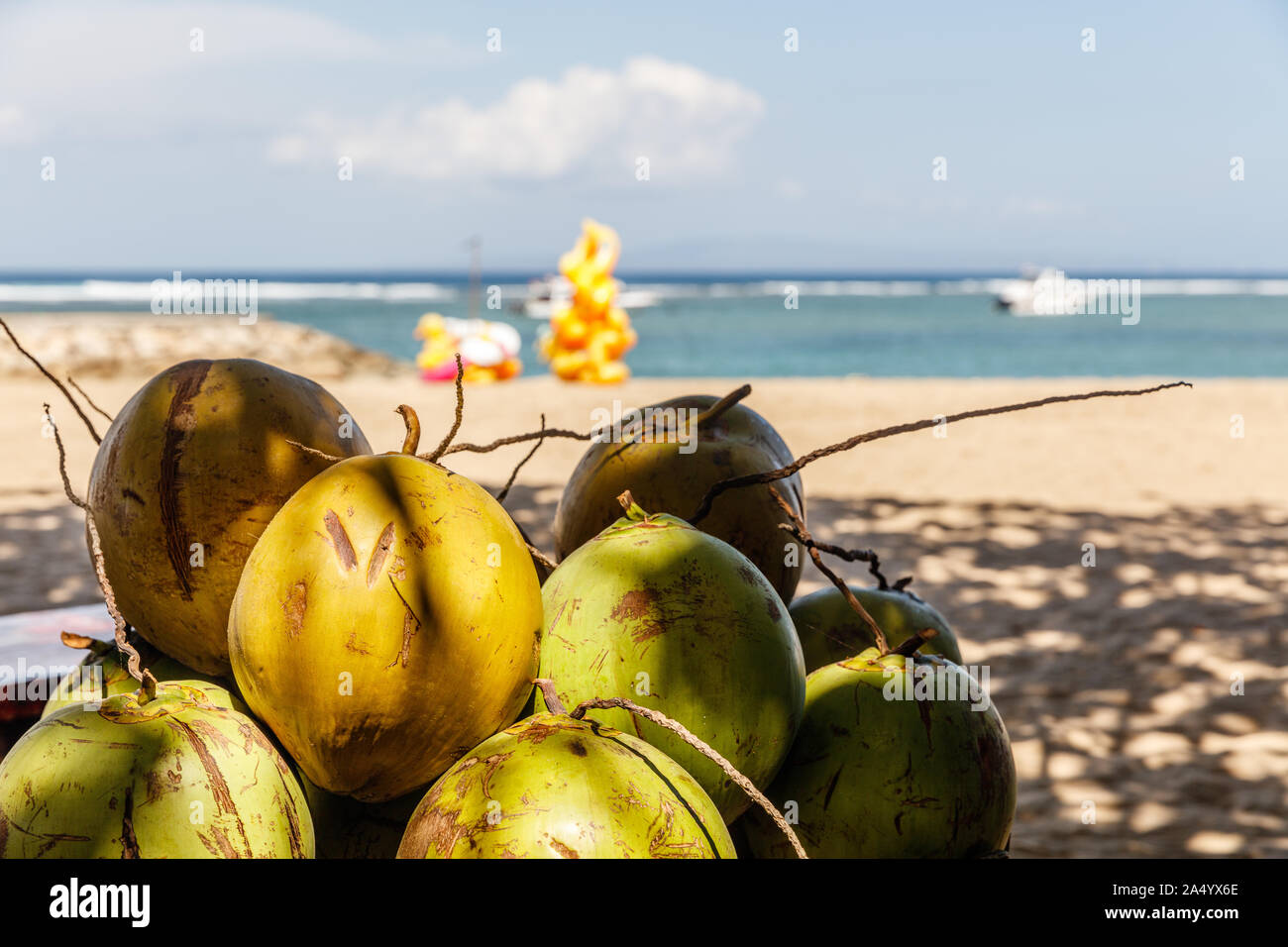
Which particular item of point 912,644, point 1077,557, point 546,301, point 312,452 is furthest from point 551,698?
point 546,301

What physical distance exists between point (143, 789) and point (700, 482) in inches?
30.1

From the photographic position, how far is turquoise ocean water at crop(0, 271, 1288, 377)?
30812 millimetres

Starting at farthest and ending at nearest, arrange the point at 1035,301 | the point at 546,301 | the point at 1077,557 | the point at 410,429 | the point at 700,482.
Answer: the point at 1035,301
the point at 546,301
the point at 1077,557
the point at 700,482
the point at 410,429

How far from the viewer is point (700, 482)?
142 centimetres

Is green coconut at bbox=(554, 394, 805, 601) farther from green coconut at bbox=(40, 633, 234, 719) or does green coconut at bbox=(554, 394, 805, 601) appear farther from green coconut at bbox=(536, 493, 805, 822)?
green coconut at bbox=(40, 633, 234, 719)

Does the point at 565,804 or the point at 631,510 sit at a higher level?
the point at 631,510

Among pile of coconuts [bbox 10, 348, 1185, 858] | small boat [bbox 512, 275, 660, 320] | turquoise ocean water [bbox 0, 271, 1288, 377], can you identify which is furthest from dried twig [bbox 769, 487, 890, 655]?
small boat [bbox 512, 275, 660, 320]

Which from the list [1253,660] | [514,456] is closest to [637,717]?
[1253,660]

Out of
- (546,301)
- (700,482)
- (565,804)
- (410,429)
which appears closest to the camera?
(565,804)

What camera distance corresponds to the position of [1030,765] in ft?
13.3

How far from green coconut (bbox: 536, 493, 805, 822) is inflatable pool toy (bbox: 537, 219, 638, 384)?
14.3 metres

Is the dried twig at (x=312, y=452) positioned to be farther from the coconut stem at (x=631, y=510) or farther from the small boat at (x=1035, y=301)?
the small boat at (x=1035, y=301)

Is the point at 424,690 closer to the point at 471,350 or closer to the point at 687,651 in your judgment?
the point at 687,651
